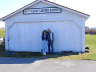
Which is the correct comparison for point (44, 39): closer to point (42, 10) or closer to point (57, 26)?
point (57, 26)

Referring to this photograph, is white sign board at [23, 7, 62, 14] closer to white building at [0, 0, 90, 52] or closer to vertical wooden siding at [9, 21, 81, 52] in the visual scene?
white building at [0, 0, 90, 52]

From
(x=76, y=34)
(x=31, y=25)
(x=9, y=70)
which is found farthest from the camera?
(x=31, y=25)

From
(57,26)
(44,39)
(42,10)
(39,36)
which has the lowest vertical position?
(44,39)

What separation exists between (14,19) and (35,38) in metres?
2.62

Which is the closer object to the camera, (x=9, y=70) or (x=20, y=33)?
(x=9, y=70)

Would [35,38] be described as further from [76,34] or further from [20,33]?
[76,34]

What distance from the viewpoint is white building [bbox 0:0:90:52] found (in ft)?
31.9

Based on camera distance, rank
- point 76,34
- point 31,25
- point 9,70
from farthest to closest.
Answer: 1. point 31,25
2. point 76,34
3. point 9,70

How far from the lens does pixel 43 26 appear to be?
1015 cm

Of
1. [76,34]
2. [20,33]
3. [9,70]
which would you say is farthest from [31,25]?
[9,70]

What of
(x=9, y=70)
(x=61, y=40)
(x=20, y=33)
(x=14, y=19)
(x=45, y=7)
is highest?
(x=45, y=7)

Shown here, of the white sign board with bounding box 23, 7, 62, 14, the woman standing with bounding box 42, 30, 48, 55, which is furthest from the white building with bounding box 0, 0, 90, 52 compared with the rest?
the woman standing with bounding box 42, 30, 48, 55

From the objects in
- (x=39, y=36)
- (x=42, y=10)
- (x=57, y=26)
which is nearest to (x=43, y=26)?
(x=39, y=36)

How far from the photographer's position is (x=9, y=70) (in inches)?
217
